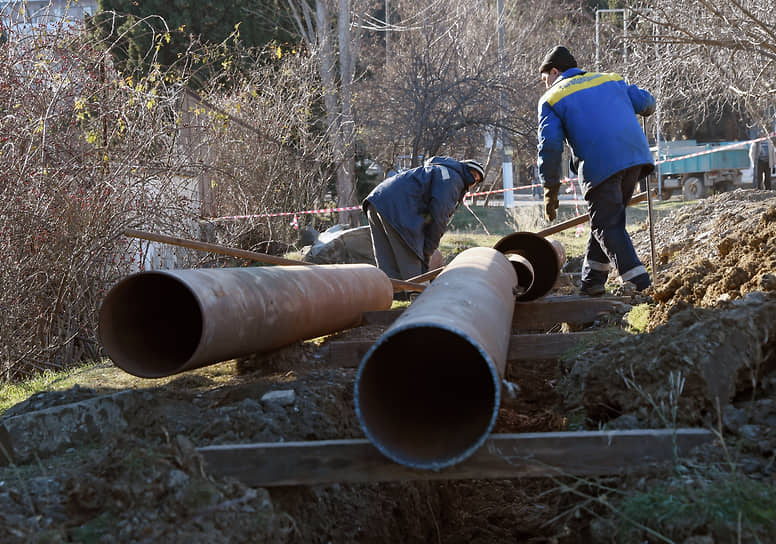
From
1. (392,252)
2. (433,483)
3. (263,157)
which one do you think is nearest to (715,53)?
(392,252)

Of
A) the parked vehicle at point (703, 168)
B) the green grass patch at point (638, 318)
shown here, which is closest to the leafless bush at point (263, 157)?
the green grass patch at point (638, 318)

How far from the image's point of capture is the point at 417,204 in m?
7.34

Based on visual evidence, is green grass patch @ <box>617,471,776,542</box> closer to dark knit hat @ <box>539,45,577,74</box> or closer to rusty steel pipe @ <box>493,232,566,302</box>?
rusty steel pipe @ <box>493,232,566,302</box>

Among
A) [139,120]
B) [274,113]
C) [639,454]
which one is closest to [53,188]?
[139,120]

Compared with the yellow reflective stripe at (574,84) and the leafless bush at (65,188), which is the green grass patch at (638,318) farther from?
the leafless bush at (65,188)

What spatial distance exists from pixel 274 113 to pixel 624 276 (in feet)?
27.9

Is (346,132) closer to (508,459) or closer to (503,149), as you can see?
(503,149)

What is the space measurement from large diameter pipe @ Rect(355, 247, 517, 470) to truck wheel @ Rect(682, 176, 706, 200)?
64.3 feet

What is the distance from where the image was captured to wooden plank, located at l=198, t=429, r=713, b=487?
2.50 meters

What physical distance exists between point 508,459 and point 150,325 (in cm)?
240

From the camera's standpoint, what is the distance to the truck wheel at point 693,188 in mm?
21375

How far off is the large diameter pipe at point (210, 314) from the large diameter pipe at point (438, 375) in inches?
37.0

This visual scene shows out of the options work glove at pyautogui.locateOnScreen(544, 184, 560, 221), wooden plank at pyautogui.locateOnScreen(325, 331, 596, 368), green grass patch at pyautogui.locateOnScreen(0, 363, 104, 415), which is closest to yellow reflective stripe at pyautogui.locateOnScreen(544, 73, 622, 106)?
work glove at pyautogui.locateOnScreen(544, 184, 560, 221)

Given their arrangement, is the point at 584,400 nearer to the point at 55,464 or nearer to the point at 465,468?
the point at 465,468
